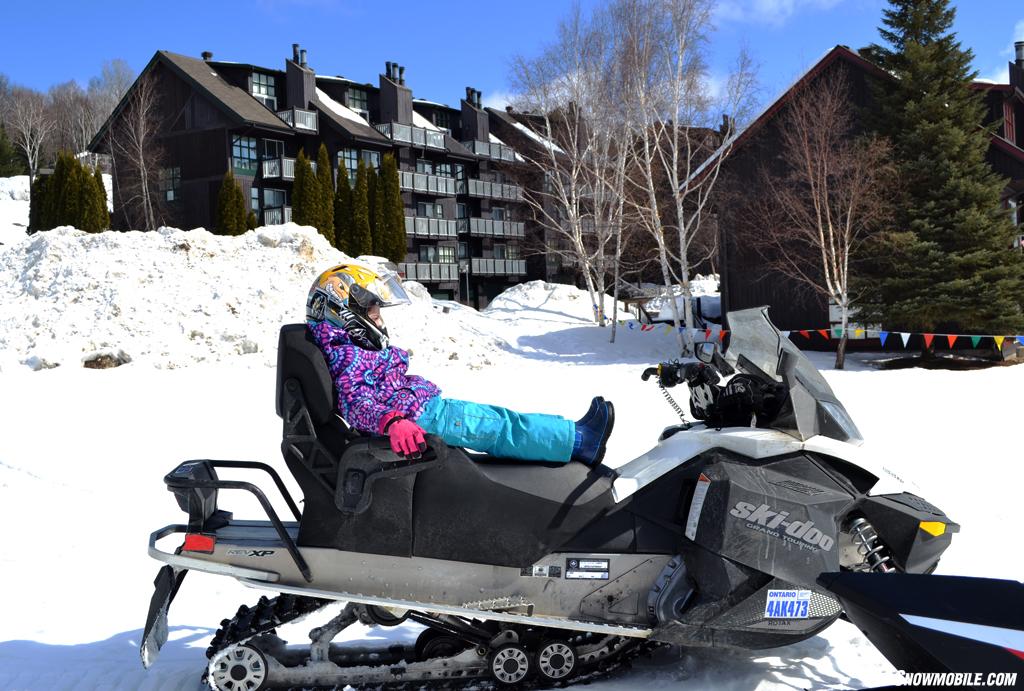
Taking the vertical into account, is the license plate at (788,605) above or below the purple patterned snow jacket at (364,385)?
below

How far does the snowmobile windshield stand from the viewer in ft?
10.6

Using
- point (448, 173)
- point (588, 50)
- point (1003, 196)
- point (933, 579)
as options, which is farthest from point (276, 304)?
point (448, 173)

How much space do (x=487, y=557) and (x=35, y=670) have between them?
2.10 m

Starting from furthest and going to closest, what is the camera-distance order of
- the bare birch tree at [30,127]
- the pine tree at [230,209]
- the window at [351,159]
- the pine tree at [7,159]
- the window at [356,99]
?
the pine tree at [7,159] → the bare birch tree at [30,127] → the window at [356,99] → the window at [351,159] → the pine tree at [230,209]

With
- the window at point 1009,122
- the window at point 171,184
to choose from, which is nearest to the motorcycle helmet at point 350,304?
the window at point 1009,122

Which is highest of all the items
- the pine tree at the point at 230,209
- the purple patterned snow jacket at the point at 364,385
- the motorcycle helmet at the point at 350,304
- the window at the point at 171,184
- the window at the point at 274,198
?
the window at the point at 171,184

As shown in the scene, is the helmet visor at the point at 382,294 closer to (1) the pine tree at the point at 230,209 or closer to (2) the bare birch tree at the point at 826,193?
(2) the bare birch tree at the point at 826,193

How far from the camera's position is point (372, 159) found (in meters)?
37.8

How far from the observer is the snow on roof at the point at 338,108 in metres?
37.4

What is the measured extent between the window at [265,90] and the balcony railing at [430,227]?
776cm

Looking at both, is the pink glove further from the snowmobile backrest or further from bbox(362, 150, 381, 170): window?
bbox(362, 150, 381, 170): window

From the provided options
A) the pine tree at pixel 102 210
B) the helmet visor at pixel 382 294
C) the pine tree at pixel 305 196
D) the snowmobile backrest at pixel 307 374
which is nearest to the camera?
the snowmobile backrest at pixel 307 374

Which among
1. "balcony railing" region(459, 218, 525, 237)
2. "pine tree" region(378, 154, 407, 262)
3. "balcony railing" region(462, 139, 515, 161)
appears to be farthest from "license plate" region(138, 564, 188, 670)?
"balcony railing" region(462, 139, 515, 161)

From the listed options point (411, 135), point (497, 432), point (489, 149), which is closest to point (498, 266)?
point (489, 149)
